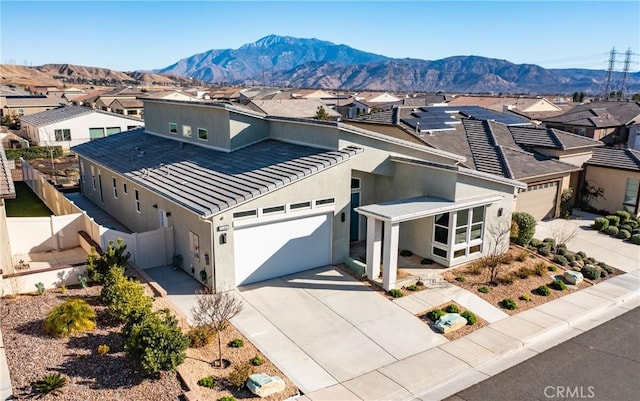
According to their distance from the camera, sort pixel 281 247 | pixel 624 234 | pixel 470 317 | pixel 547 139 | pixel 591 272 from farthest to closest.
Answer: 1. pixel 547 139
2. pixel 624 234
3. pixel 591 272
4. pixel 281 247
5. pixel 470 317

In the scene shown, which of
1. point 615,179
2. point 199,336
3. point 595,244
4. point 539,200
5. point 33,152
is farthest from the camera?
point 33,152

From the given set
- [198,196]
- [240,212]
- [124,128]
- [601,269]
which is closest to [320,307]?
[240,212]

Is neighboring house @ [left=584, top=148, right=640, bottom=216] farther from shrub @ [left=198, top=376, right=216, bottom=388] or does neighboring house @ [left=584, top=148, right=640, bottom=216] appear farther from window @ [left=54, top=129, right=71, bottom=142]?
window @ [left=54, top=129, right=71, bottom=142]

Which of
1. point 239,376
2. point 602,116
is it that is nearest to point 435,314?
point 239,376

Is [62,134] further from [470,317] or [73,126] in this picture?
[470,317]

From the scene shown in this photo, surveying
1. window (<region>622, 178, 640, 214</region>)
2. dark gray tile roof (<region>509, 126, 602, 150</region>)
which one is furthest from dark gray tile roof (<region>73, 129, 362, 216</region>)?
window (<region>622, 178, 640, 214</region>)
